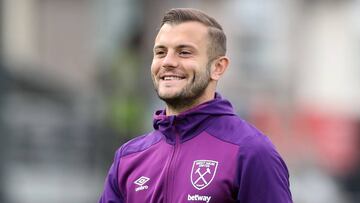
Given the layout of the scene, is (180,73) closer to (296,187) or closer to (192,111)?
(192,111)

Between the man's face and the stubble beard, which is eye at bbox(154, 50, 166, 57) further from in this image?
the stubble beard

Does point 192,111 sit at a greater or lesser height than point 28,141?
greater

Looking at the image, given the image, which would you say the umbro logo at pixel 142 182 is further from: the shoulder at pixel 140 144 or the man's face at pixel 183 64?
the man's face at pixel 183 64

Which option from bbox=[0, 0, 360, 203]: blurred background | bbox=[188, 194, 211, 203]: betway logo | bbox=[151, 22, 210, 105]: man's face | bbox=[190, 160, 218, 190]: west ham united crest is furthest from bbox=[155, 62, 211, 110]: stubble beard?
bbox=[0, 0, 360, 203]: blurred background

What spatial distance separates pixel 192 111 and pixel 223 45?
1.04ft

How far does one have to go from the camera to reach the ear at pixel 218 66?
242 inches

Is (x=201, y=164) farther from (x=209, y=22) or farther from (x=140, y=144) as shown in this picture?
(x=209, y=22)

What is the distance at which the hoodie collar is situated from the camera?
6113 millimetres

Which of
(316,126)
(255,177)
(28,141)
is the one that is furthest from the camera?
(316,126)

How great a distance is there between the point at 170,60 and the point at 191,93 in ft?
0.54

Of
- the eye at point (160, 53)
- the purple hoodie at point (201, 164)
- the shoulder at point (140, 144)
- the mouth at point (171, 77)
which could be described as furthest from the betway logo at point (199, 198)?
the eye at point (160, 53)

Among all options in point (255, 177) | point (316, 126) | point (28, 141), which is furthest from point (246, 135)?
point (316, 126)

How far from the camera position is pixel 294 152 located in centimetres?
2314

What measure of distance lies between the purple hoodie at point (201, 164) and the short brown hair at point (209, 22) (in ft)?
0.72
